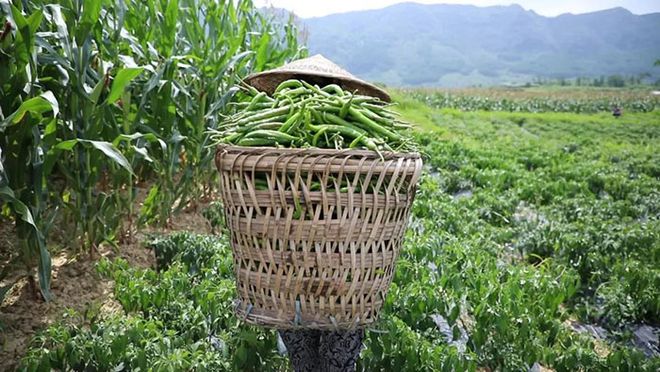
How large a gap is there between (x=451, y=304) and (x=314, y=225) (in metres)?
1.48

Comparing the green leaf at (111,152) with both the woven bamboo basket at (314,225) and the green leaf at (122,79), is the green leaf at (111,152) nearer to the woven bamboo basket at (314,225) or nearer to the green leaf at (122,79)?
the green leaf at (122,79)

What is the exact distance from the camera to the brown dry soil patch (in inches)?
103

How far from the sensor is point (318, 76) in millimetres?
2375

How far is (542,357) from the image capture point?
2.88 meters

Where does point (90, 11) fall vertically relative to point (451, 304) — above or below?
above

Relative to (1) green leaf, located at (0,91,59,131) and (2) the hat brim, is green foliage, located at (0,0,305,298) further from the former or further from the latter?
(2) the hat brim

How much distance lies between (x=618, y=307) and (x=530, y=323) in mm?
1090

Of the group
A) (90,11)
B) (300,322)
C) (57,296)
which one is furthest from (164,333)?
(90,11)

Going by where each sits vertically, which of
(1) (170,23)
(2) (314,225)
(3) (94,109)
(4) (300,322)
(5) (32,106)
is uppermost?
(1) (170,23)

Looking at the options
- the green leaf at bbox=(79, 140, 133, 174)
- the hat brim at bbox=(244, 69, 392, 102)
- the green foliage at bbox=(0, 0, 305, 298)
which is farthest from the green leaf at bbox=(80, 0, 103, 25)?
the hat brim at bbox=(244, 69, 392, 102)

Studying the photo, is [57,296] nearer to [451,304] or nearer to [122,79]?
[122,79]

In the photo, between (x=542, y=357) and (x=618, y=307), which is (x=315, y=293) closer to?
(x=542, y=357)

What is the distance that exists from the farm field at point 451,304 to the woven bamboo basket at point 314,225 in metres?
0.37

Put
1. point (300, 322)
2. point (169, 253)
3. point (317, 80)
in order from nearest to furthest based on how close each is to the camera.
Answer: point (300, 322) < point (317, 80) < point (169, 253)
